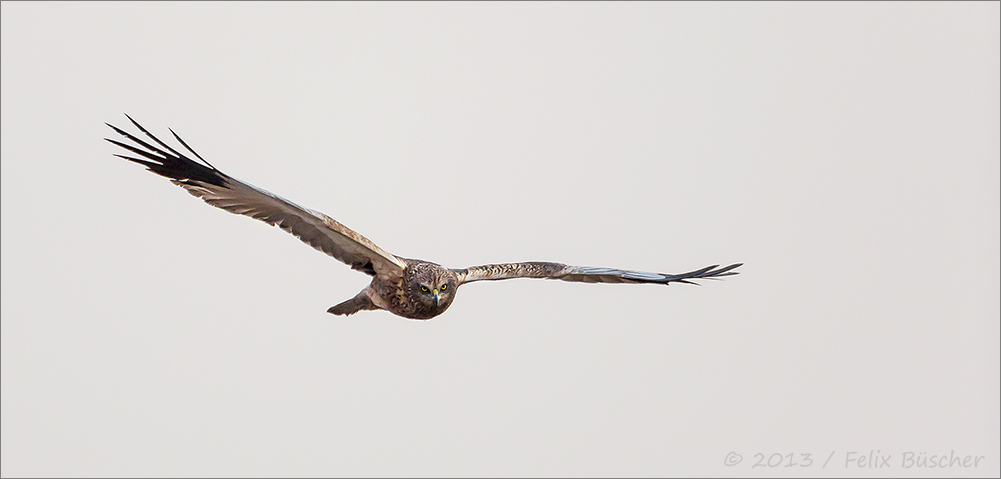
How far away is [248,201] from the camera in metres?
6.68

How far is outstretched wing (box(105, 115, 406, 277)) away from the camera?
6488 millimetres

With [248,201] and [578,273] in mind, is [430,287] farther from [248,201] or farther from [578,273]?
[578,273]

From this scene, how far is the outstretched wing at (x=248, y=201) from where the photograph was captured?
6488mm

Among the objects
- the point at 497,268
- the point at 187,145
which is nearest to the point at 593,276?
the point at 497,268

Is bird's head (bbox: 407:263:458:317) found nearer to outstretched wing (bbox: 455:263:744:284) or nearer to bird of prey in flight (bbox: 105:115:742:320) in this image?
bird of prey in flight (bbox: 105:115:742:320)

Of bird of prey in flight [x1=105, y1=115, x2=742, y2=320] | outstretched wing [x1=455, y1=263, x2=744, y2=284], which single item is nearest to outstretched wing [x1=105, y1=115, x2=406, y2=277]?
bird of prey in flight [x1=105, y1=115, x2=742, y2=320]

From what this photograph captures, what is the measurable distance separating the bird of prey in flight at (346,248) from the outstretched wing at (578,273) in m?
0.01

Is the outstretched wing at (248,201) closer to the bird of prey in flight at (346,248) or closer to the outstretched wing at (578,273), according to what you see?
the bird of prey in flight at (346,248)

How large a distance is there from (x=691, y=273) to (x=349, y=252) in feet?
11.3

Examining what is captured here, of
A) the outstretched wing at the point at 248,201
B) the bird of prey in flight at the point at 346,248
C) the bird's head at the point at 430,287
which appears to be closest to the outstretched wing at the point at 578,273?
the bird of prey in flight at the point at 346,248

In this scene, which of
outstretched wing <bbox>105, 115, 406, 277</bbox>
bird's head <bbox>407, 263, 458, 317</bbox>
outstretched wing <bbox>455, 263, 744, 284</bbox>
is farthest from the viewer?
outstretched wing <bbox>455, 263, 744, 284</bbox>

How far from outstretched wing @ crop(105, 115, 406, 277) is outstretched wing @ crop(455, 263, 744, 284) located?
1.04 metres

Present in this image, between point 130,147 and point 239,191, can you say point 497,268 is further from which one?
point 130,147

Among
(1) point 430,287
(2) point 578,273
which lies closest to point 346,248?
(1) point 430,287
